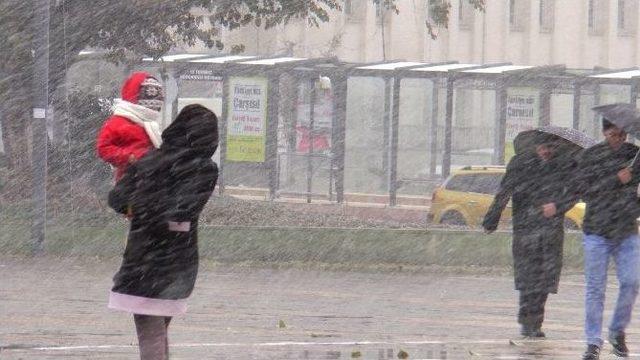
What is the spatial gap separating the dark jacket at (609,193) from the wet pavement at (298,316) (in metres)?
0.99

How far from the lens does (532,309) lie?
471 inches

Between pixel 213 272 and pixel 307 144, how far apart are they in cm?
1419

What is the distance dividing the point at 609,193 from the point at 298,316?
3.94 m

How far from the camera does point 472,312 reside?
47.5ft

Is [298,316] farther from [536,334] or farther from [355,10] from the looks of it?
[355,10]

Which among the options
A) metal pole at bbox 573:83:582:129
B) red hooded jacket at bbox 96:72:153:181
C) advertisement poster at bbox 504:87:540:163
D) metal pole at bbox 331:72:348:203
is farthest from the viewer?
metal pole at bbox 573:83:582:129

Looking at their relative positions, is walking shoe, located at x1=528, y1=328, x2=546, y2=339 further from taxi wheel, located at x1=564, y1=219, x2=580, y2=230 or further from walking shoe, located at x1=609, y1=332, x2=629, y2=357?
taxi wheel, located at x1=564, y1=219, x2=580, y2=230

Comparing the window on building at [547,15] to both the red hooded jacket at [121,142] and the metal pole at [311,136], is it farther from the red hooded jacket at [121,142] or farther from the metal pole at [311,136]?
the red hooded jacket at [121,142]

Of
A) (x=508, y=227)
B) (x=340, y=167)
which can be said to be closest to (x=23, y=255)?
(x=508, y=227)

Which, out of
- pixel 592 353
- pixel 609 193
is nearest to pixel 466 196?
pixel 609 193

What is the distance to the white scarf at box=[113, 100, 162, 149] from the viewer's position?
7469 mm

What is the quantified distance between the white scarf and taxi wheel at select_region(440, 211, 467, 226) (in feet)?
68.1

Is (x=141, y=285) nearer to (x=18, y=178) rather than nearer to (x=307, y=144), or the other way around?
(x=18, y=178)

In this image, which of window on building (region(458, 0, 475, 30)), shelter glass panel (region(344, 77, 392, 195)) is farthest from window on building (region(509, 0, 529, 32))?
shelter glass panel (region(344, 77, 392, 195))
